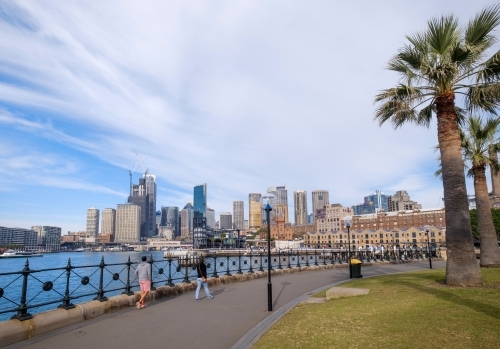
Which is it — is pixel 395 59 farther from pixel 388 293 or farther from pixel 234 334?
pixel 234 334

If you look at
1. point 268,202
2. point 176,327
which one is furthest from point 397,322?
point 268,202

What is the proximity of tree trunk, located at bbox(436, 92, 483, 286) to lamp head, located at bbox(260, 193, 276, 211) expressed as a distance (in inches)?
259

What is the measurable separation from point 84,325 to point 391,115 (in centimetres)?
1389

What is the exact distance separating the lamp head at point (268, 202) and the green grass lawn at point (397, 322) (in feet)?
12.2

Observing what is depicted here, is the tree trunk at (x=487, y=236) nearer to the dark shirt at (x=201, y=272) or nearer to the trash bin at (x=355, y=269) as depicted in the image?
the trash bin at (x=355, y=269)

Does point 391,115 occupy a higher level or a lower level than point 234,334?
higher

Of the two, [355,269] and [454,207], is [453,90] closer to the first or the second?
[454,207]

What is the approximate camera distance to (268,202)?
13258mm

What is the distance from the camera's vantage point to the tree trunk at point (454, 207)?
12.1m

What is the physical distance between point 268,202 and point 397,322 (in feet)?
21.7

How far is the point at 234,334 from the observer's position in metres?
8.15

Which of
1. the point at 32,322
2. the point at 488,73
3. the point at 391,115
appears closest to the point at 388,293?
the point at 391,115

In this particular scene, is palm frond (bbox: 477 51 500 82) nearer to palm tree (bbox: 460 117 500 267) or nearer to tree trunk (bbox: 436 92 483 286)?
tree trunk (bbox: 436 92 483 286)

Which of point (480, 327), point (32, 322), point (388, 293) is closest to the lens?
point (480, 327)
